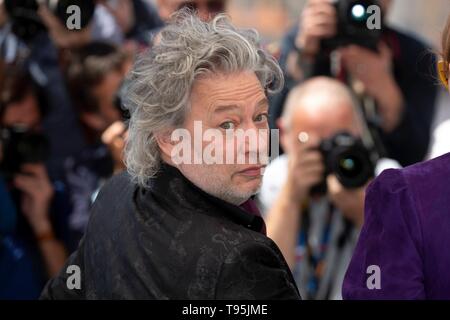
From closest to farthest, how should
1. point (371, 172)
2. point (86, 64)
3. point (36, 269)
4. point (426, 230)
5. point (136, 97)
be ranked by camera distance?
point (426, 230) < point (136, 97) < point (371, 172) < point (36, 269) < point (86, 64)

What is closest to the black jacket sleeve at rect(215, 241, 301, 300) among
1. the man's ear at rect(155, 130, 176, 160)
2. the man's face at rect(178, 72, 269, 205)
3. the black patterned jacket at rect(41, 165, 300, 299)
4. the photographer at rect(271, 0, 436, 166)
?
the black patterned jacket at rect(41, 165, 300, 299)

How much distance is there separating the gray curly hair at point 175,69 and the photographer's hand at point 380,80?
125cm

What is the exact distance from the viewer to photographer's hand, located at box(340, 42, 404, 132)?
9.91 ft

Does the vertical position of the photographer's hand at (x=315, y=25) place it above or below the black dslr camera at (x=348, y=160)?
above

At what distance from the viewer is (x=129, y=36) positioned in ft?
10.7

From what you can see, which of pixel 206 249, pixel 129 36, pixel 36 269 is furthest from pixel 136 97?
pixel 129 36

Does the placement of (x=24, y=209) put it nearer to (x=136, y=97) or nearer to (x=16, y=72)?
(x=16, y=72)

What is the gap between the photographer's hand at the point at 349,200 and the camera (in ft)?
8.82

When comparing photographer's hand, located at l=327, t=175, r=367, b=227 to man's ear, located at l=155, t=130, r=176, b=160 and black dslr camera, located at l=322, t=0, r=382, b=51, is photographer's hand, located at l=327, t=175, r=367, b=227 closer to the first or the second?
black dslr camera, located at l=322, t=0, r=382, b=51

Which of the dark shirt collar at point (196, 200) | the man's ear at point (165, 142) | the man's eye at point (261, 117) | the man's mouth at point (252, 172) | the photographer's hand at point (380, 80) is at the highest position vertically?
the photographer's hand at point (380, 80)

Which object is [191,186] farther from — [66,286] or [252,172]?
[66,286]

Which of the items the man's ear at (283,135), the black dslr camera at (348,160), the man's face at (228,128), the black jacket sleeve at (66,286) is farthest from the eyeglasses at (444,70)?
the man's ear at (283,135)

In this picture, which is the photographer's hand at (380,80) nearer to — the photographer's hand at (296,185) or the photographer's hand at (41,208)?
the photographer's hand at (296,185)

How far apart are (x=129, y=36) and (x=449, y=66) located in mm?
1856
